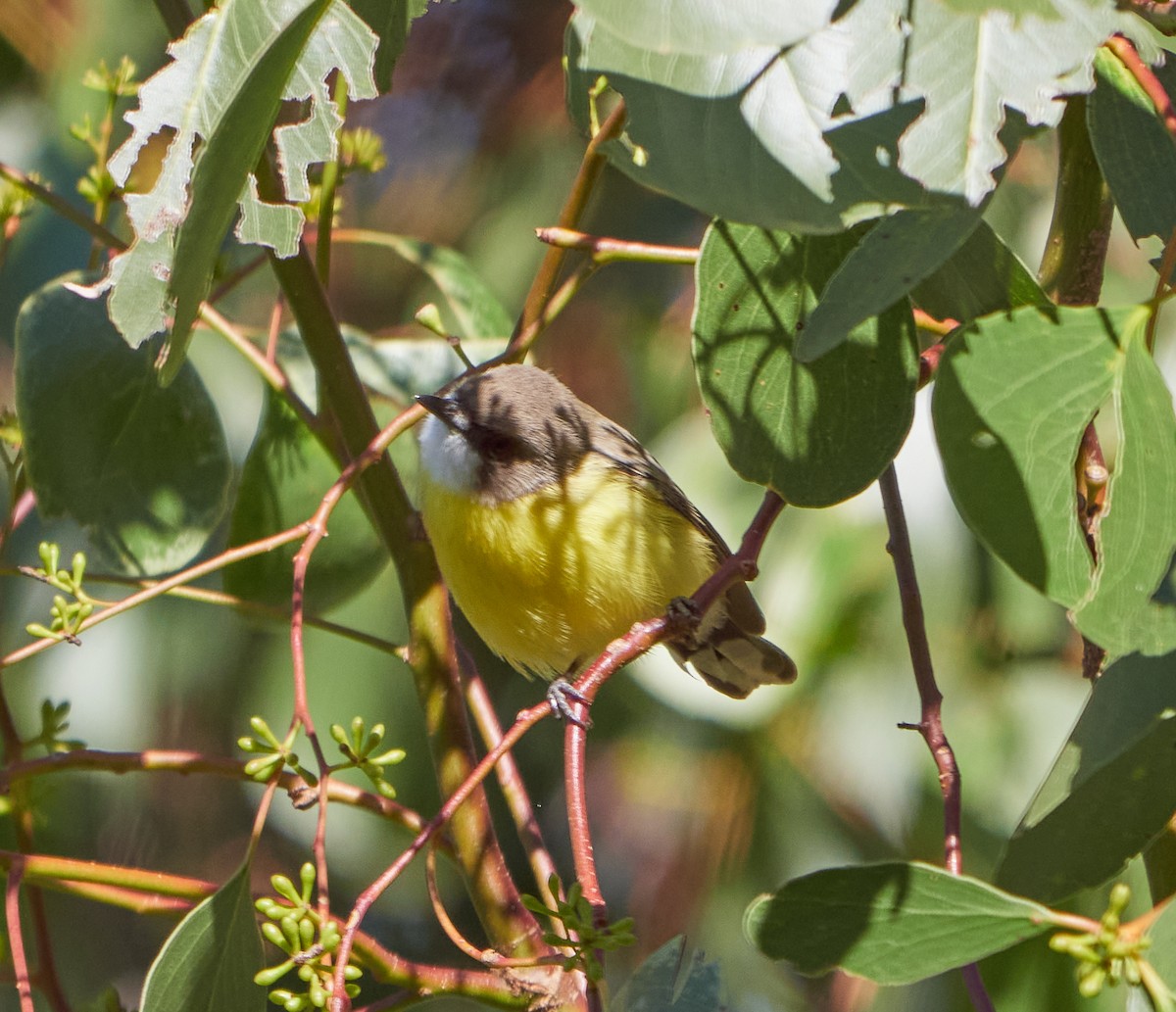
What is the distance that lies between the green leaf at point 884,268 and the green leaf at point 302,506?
106 centimetres

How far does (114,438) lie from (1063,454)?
1.22m

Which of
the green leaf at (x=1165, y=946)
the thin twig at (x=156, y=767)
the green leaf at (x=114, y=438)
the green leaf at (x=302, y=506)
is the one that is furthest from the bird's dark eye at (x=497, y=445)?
the green leaf at (x=1165, y=946)

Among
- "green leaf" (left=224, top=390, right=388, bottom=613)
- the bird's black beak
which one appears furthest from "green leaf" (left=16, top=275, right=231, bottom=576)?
the bird's black beak

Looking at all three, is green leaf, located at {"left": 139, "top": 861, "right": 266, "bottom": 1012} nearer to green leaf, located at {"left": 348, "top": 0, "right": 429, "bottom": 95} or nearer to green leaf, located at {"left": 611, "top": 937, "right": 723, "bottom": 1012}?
green leaf, located at {"left": 611, "top": 937, "right": 723, "bottom": 1012}

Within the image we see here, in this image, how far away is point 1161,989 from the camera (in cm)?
100

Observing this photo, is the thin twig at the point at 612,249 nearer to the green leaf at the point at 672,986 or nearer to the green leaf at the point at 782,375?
the green leaf at the point at 782,375

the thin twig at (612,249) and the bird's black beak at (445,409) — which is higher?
the thin twig at (612,249)

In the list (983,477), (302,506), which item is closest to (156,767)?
(302,506)

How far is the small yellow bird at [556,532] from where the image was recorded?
2.00 meters

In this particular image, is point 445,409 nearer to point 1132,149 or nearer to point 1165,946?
point 1132,149

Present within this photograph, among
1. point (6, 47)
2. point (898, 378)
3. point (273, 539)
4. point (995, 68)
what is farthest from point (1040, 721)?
point (6, 47)

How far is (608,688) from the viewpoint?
3.19 metres

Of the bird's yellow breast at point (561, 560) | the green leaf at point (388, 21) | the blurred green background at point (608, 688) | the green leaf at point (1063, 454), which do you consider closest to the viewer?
the green leaf at point (1063, 454)

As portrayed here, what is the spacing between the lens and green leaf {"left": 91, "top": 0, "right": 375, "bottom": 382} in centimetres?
92
